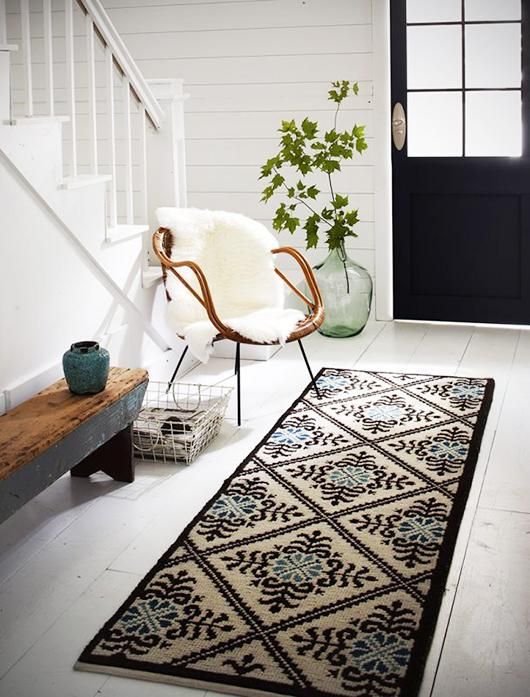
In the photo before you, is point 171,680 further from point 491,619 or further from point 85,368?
point 85,368

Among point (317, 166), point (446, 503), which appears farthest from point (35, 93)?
point (446, 503)

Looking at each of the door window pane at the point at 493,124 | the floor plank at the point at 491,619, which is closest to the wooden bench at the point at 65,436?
the floor plank at the point at 491,619

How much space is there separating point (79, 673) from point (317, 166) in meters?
3.31

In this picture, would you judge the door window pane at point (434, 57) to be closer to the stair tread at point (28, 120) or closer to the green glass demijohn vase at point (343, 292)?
the green glass demijohn vase at point (343, 292)

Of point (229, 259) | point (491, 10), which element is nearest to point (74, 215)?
point (229, 259)

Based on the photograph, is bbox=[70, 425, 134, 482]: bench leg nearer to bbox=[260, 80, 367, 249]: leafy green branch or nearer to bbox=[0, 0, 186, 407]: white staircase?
bbox=[0, 0, 186, 407]: white staircase

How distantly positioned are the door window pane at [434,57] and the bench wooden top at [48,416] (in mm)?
2791

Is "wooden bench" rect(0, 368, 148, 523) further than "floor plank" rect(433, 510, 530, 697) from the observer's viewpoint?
Yes

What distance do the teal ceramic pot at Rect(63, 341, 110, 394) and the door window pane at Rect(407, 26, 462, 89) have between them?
2969mm

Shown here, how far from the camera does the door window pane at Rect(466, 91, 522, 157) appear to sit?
5.35m

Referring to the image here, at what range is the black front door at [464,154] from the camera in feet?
17.5

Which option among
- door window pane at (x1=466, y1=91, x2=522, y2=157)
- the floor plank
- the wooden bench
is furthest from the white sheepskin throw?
the floor plank

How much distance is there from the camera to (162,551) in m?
2.94

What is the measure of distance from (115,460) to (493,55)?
3215 mm
